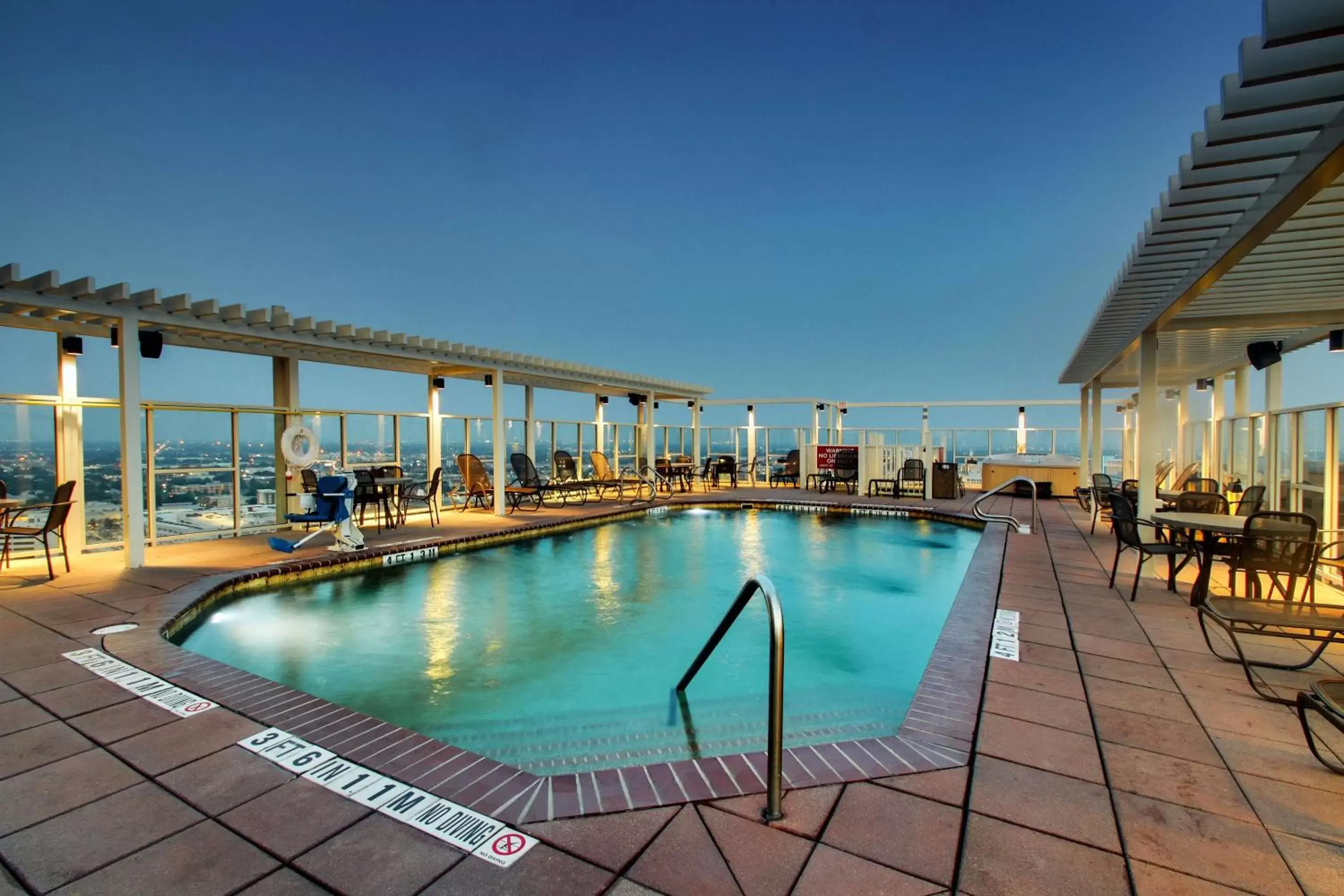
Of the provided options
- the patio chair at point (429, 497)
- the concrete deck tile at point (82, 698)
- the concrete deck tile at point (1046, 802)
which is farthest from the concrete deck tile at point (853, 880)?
the patio chair at point (429, 497)

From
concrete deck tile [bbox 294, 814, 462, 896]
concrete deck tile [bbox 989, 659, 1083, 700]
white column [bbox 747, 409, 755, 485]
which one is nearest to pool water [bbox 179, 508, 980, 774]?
concrete deck tile [bbox 989, 659, 1083, 700]

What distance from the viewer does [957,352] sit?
51375mm

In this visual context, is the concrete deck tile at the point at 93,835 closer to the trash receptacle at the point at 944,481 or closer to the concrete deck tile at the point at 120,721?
the concrete deck tile at the point at 120,721

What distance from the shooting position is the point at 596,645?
434 centimetres

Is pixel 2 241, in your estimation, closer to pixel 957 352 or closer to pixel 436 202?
pixel 436 202

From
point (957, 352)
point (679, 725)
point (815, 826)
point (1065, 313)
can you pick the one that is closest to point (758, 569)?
point (679, 725)

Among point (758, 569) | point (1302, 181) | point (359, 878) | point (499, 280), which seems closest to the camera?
point (359, 878)

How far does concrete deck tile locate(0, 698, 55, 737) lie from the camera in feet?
7.85

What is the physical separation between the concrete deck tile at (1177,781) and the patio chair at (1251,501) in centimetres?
380

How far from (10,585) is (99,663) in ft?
8.97

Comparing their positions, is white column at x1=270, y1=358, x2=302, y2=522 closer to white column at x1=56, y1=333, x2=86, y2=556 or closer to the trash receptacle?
white column at x1=56, y1=333, x2=86, y2=556

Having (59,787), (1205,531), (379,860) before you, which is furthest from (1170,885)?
(59,787)

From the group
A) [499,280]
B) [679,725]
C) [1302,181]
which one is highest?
[499,280]

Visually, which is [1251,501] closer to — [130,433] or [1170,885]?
[1170,885]
